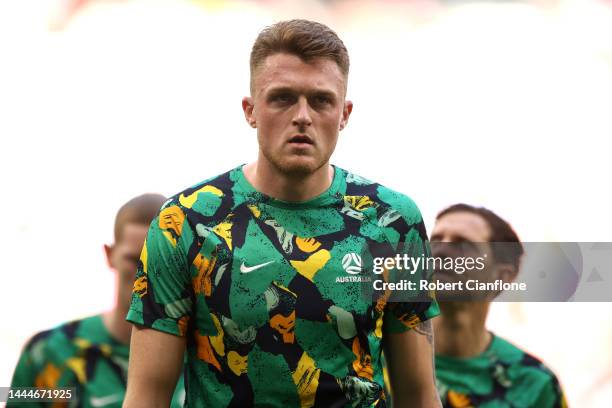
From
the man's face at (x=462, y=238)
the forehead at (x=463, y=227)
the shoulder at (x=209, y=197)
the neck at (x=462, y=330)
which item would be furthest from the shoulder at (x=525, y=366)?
the shoulder at (x=209, y=197)

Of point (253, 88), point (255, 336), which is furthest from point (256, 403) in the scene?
point (253, 88)

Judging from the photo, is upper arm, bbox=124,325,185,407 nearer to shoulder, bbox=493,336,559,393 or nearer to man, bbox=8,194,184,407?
man, bbox=8,194,184,407

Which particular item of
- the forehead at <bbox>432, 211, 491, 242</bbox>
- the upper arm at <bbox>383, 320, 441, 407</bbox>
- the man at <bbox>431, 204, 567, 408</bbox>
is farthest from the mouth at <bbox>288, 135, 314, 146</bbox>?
the forehead at <bbox>432, 211, 491, 242</bbox>

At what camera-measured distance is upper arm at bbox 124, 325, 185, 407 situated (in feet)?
11.9

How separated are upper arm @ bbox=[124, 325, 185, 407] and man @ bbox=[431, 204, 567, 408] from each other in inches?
101

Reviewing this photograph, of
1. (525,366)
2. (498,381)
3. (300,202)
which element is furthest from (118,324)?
(300,202)

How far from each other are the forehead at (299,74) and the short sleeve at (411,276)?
1.40 ft

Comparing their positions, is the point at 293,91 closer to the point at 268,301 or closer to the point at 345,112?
the point at 345,112

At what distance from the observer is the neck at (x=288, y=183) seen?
12.4 feet

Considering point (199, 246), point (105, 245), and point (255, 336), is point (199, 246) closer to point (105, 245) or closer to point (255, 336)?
point (255, 336)

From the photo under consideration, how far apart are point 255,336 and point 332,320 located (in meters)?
0.23

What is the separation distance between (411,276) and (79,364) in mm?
2718

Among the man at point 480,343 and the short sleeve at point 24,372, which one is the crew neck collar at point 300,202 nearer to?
the man at point 480,343

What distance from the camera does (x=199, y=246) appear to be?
3.70m
